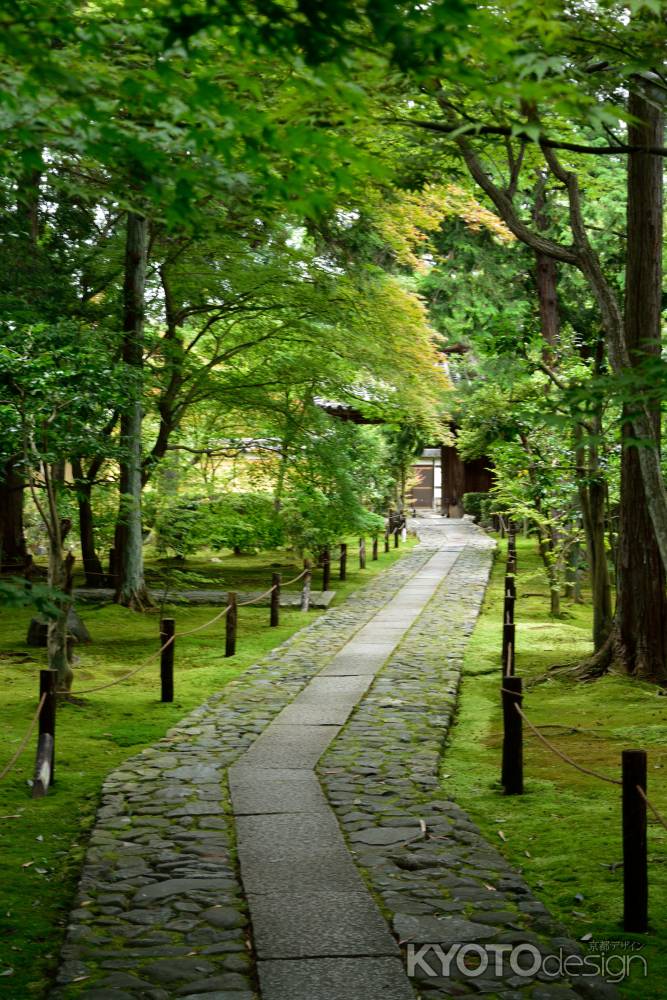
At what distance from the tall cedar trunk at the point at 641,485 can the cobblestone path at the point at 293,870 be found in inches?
96.5

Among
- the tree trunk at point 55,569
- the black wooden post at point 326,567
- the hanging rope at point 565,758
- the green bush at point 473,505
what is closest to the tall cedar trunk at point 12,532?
the black wooden post at point 326,567

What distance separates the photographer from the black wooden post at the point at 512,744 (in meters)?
7.42

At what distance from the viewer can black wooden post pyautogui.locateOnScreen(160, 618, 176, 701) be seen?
10562mm

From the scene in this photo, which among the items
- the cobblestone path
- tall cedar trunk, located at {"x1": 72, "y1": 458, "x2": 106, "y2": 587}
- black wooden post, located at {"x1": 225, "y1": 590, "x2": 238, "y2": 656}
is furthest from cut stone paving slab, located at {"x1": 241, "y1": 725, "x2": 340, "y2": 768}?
tall cedar trunk, located at {"x1": 72, "y1": 458, "x2": 106, "y2": 587}

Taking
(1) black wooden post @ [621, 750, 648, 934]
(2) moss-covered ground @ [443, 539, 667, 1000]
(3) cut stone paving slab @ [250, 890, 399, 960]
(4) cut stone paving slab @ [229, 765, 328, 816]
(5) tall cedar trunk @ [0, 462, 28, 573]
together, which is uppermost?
(5) tall cedar trunk @ [0, 462, 28, 573]

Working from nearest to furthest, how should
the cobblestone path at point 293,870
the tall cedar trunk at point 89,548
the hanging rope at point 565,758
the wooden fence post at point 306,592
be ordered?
the cobblestone path at point 293,870, the hanging rope at point 565,758, the wooden fence post at point 306,592, the tall cedar trunk at point 89,548

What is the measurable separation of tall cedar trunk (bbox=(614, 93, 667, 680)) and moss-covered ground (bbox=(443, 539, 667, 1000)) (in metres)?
0.45

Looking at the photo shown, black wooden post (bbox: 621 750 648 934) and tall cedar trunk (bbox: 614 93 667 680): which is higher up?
tall cedar trunk (bbox: 614 93 667 680)

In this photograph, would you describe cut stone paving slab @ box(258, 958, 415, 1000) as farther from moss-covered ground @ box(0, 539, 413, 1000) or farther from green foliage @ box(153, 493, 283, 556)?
green foliage @ box(153, 493, 283, 556)

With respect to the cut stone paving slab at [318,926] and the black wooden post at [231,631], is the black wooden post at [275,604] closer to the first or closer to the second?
the black wooden post at [231,631]

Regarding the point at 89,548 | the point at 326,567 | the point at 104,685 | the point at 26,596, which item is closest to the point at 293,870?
the point at 26,596

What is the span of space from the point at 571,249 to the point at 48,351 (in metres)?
4.94

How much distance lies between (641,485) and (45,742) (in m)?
6.68

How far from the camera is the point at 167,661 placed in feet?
34.7
